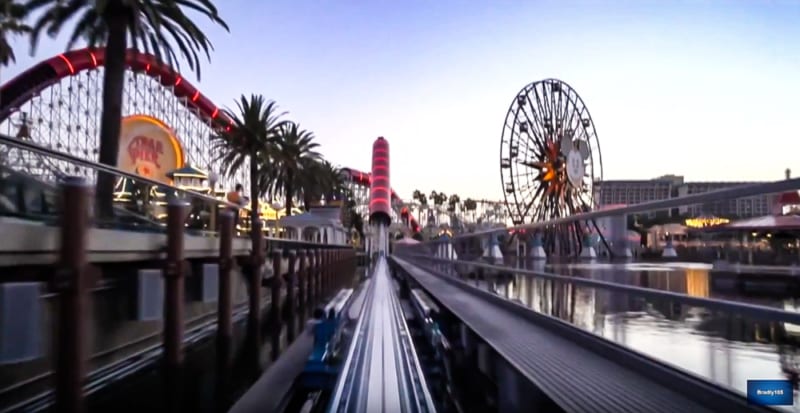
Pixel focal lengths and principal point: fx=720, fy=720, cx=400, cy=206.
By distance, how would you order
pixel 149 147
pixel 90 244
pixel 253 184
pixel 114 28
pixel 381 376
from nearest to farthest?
pixel 90 244, pixel 381 376, pixel 114 28, pixel 253 184, pixel 149 147

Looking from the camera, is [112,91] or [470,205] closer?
[112,91]

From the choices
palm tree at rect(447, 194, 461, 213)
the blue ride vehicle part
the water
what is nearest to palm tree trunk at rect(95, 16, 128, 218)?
the blue ride vehicle part

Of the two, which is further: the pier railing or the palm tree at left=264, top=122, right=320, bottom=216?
the palm tree at left=264, top=122, right=320, bottom=216

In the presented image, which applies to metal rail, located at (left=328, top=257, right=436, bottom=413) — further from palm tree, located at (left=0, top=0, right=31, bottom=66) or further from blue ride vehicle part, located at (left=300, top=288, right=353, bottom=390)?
palm tree, located at (left=0, top=0, right=31, bottom=66)

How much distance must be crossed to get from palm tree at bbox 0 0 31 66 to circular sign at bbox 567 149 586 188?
2602 centimetres

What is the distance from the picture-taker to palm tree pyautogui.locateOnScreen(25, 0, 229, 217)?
21297mm

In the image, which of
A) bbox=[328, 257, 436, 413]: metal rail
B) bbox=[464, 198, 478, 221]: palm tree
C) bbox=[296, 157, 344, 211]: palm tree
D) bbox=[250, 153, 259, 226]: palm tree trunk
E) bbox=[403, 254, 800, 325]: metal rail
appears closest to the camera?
bbox=[403, 254, 800, 325]: metal rail

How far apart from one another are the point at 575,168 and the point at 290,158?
18.5 metres

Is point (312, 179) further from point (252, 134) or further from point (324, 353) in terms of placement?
point (324, 353)

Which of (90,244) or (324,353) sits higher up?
(90,244)

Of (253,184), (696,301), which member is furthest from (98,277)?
(253,184)

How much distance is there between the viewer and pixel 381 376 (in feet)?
25.0

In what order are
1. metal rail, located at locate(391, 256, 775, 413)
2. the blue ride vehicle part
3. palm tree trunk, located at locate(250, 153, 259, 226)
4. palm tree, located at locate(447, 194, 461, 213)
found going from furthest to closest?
palm tree, located at locate(447, 194, 461, 213) < palm tree trunk, located at locate(250, 153, 259, 226) < the blue ride vehicle part < metal rail, located at locate(391, 256, 775, 413)

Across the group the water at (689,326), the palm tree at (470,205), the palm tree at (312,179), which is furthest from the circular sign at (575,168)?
the palm tree at (470,205)
